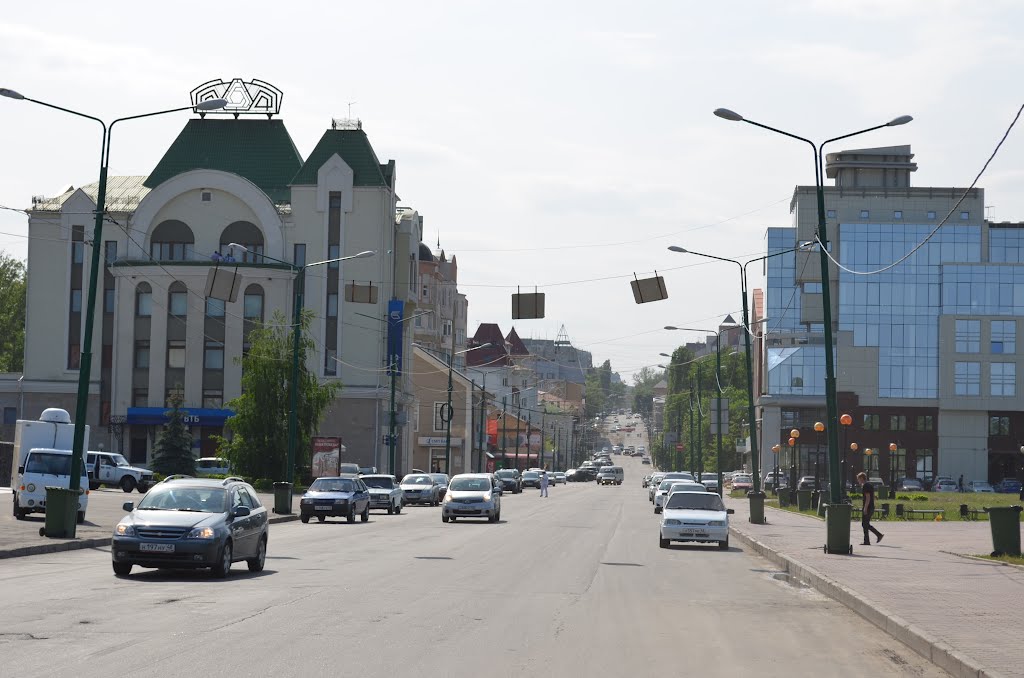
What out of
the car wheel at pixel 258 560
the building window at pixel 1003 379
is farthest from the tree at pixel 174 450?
the building window at pixel 1003 379

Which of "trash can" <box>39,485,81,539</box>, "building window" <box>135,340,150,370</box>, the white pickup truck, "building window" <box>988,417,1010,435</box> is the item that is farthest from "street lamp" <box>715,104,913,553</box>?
"building window" <box>988,417,1010,435</box>

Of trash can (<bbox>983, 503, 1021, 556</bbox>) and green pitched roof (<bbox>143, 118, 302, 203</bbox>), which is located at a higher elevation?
green pitched roof (<bbox>143, 118, 302, 203</bbox>)

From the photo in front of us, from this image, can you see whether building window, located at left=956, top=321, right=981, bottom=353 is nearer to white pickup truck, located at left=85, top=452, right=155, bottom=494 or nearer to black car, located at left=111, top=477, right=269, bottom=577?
white pickup truck, located at left=85, top=452, right=155, bottom=494

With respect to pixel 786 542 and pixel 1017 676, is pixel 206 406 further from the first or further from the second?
pixel 1017 676

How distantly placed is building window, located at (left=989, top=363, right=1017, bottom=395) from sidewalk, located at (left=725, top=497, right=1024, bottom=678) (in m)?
79.4

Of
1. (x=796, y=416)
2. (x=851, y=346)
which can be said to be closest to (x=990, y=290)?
(x=851, y=346)

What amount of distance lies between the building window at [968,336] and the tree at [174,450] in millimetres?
69575

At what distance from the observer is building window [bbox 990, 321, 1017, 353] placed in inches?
4375

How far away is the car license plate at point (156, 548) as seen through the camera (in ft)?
64.3

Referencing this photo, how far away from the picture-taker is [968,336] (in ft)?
368

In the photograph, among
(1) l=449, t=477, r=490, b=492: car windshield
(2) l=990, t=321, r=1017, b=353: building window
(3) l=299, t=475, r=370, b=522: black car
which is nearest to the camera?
(3) l=299, t=475, r=370, b=522: black car

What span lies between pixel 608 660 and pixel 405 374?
3117 inches

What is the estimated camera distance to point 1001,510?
26766mm

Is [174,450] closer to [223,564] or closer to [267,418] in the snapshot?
[267,418]
